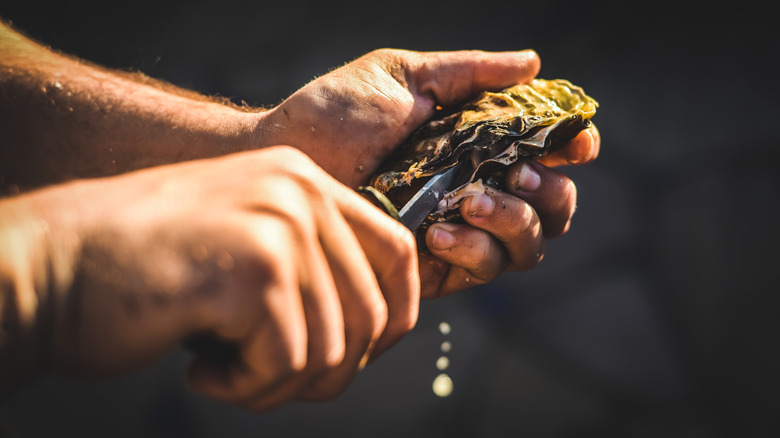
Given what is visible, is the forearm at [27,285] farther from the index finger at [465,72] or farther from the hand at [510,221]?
the index finger at [465,72]

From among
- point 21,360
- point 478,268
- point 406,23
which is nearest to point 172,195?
point 21,360

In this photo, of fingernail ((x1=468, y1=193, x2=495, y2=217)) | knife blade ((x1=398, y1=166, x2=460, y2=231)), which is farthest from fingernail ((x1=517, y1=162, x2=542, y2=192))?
knife blade ((x1=398, y1=166, x2=460, y2=231))

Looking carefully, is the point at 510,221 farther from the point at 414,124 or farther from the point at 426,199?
the point at 414,124

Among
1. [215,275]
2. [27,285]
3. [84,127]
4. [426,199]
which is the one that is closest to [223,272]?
[215,275]

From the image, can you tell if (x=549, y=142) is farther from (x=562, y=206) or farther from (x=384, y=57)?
(x=384, y=57)

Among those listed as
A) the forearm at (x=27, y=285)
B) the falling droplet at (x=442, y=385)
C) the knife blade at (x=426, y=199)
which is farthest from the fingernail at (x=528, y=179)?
the falling droplet at (x=442, y=385)
